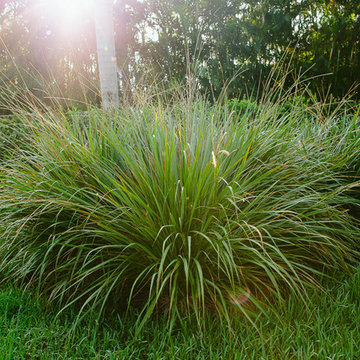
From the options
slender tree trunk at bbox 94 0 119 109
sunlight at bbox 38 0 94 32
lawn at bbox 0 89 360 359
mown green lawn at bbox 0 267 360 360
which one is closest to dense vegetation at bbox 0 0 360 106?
sunlight at bbox 38 0 94 32

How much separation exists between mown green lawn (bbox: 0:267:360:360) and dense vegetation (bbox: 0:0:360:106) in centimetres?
633

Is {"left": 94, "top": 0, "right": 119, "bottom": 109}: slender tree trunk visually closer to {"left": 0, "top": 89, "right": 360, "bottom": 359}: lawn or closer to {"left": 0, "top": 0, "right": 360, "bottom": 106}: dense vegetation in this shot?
{"left": 0, "top": 0, "right": 360, "bottom": 106}: dense vegetation

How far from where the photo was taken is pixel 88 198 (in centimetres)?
247

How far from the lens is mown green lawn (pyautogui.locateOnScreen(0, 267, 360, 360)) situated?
5.92 ft

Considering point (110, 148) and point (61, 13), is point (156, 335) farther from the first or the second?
point (61, 13)

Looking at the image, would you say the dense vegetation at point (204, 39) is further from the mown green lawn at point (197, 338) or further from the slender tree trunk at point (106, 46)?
the mown green lawn at point (197, 338)

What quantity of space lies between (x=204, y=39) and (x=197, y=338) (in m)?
10.5

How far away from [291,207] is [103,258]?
4.10 ft

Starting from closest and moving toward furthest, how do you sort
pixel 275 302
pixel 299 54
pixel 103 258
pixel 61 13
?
1. pixel 275 302
2. pixel 103 258
3. pixel 299 54
4. pixel 61 13

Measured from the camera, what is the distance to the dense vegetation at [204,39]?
361 inches

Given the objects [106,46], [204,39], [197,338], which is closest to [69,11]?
[204,39]

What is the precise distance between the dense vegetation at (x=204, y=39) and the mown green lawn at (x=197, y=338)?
6332 mm

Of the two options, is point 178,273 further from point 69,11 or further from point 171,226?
point 69,11

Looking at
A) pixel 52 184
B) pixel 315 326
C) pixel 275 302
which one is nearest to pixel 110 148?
pixel 52 184
